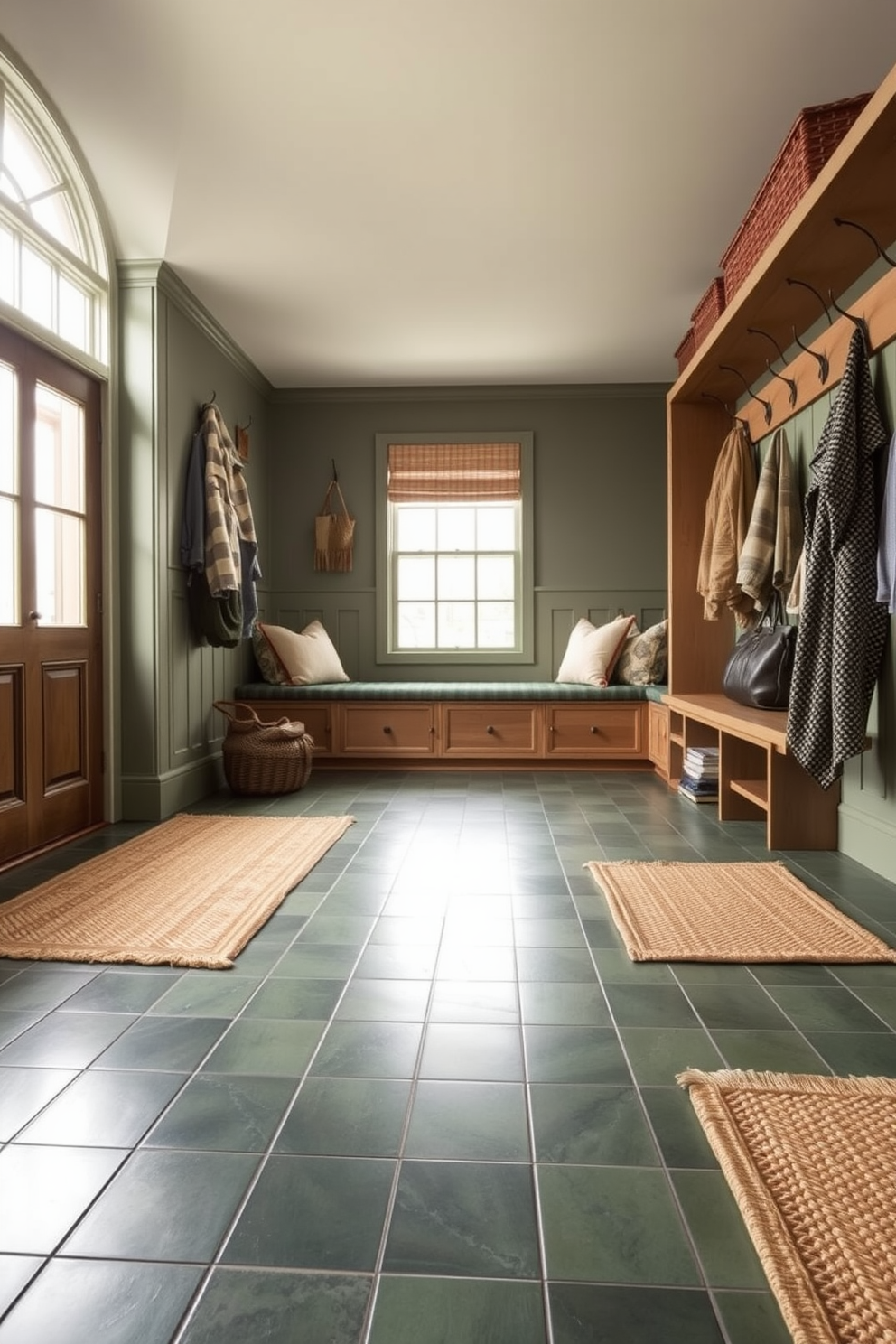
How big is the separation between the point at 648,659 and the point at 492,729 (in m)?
1.12

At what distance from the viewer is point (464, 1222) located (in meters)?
1.23

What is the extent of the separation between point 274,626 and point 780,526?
132 inches

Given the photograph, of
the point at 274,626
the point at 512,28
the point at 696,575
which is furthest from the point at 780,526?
the point at 274,626

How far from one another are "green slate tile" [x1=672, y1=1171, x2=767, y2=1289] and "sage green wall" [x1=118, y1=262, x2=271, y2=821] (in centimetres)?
324

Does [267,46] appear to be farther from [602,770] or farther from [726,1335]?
[602,770]

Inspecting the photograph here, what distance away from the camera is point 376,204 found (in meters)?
3.67

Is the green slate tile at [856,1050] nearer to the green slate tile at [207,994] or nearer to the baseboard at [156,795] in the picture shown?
the green slate tile at [207,994]

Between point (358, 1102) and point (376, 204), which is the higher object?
point (376, 204)

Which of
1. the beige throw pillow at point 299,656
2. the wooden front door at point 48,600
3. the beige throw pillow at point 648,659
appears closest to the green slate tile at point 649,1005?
the wooden front door at point 48,600

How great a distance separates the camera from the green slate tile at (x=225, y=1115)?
1.43 meters

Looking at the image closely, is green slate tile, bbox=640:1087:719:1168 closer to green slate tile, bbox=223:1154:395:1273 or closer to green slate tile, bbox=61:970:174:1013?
green slate tile, bbox=223:1154:395:1273

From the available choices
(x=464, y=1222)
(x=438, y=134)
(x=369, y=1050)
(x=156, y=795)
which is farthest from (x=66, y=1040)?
(x=438, y=134)

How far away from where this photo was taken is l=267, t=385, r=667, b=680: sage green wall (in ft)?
20.6

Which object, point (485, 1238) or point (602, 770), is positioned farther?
point (602, 770)
